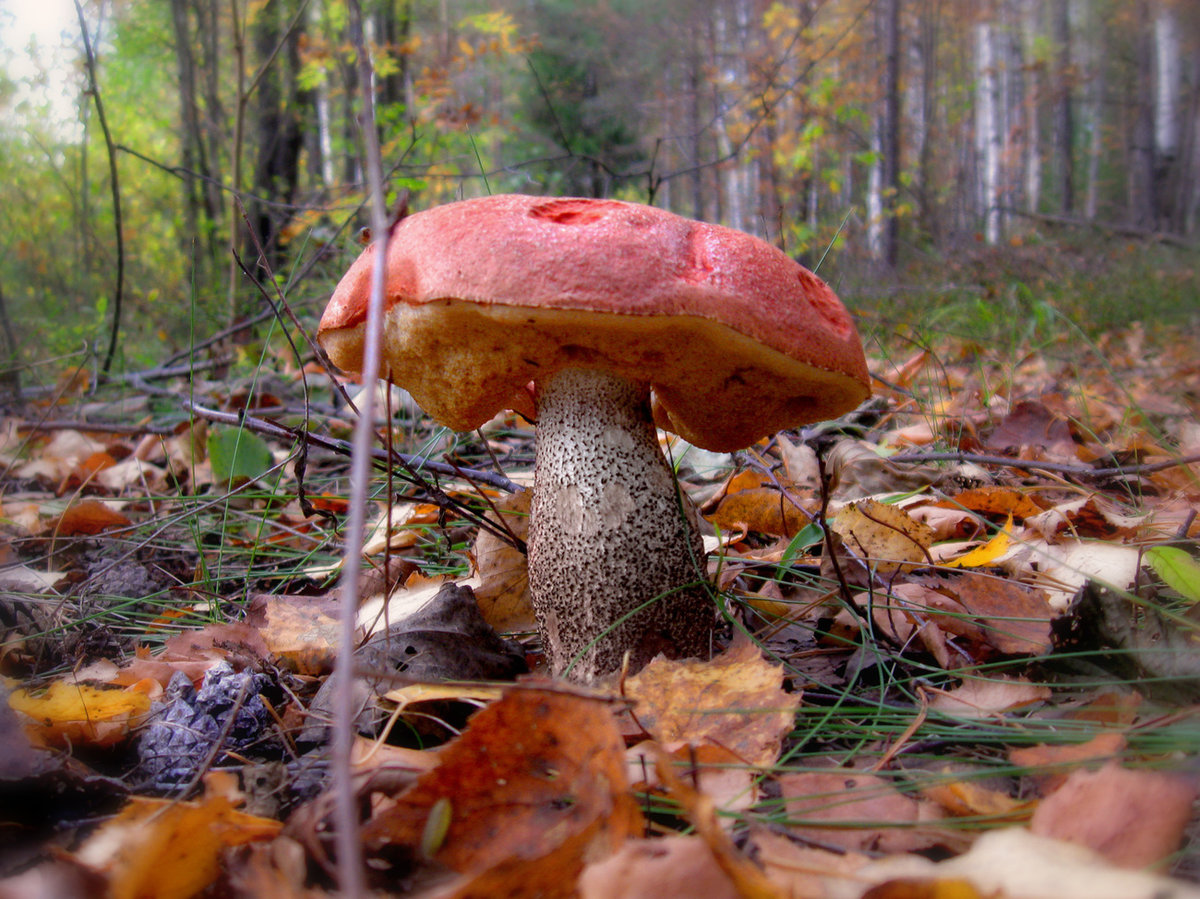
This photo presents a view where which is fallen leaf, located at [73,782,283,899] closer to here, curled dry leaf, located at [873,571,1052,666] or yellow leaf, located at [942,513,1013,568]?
curled dry leaf, located at [873,571,1052,666]

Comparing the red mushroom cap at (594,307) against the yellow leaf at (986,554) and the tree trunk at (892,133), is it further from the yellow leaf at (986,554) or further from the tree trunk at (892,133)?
the tree trunk at (892,133)

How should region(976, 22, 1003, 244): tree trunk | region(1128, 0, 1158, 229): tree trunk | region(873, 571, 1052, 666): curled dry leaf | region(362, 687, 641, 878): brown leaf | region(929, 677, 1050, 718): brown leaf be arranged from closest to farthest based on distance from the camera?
1. region(362, 687, 641, 878): brown leaf
2. region(929, 677, 1050, 718): brown leaf
3. region(873, 571, 1052, 666): curled dry leaf
4. region(1128, 0, 1158, 229): tree trunk
5. region(976, 22, 1003, 244): tree trunk

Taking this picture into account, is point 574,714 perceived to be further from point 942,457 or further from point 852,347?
point 942,457

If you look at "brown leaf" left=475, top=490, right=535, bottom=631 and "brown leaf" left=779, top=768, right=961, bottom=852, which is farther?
"brown leaf" left=475, top=490, right=535, bottom=631

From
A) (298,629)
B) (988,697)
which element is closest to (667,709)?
(988,697)

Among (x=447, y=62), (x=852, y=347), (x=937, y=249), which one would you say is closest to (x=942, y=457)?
(x=852, y=347)

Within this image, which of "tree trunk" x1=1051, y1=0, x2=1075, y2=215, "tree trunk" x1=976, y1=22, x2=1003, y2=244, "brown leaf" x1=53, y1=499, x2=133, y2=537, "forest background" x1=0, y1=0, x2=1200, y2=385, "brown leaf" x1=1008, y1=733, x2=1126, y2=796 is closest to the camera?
"brown leaf" x1=1008, y1=733, x2=1126, y2=796

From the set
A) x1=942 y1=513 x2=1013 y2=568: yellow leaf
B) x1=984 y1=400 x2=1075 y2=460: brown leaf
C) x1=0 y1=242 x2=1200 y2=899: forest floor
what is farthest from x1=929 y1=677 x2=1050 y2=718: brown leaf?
x1=984 y1=400 x2=1075 y2=460: brown leaf
